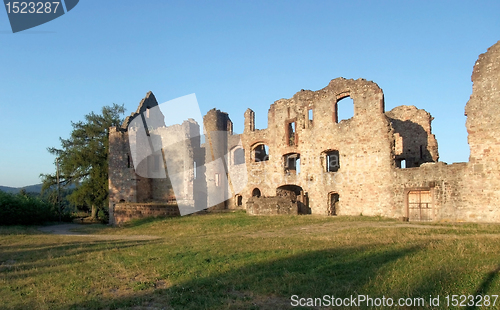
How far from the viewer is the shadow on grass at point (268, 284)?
5.74 metres

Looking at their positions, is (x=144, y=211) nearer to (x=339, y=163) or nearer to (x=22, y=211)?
(x=22, y=211)

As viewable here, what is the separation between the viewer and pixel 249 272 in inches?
288

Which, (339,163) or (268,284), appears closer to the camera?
(268,284)

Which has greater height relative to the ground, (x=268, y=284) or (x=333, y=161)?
(x=333, y=161)

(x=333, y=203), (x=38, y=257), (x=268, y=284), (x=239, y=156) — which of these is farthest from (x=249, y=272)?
(x=239, y=156)

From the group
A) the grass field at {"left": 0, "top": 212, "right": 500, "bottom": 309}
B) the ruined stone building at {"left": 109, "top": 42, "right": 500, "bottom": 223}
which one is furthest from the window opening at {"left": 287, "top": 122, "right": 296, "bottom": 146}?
the grass field at {"left": 0, "top": 212, "right": 500, "bottom": 309}

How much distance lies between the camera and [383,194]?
1947cm

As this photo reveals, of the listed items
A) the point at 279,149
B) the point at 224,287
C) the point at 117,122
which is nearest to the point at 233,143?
the point at 279,149

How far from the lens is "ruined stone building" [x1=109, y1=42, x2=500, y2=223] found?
53.3 feet

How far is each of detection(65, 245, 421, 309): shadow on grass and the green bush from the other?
20150mm

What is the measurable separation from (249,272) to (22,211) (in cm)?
2219

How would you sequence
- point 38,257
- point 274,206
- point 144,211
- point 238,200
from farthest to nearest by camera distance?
point 238,200 → point 144,211 → point 274,206 → point 38,257

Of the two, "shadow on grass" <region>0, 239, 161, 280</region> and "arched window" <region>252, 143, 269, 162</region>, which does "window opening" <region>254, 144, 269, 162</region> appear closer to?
"arched window" <region>252, 143, 269, 162</region>

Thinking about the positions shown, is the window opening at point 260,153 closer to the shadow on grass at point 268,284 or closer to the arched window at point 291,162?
the arched window at point 291,162
